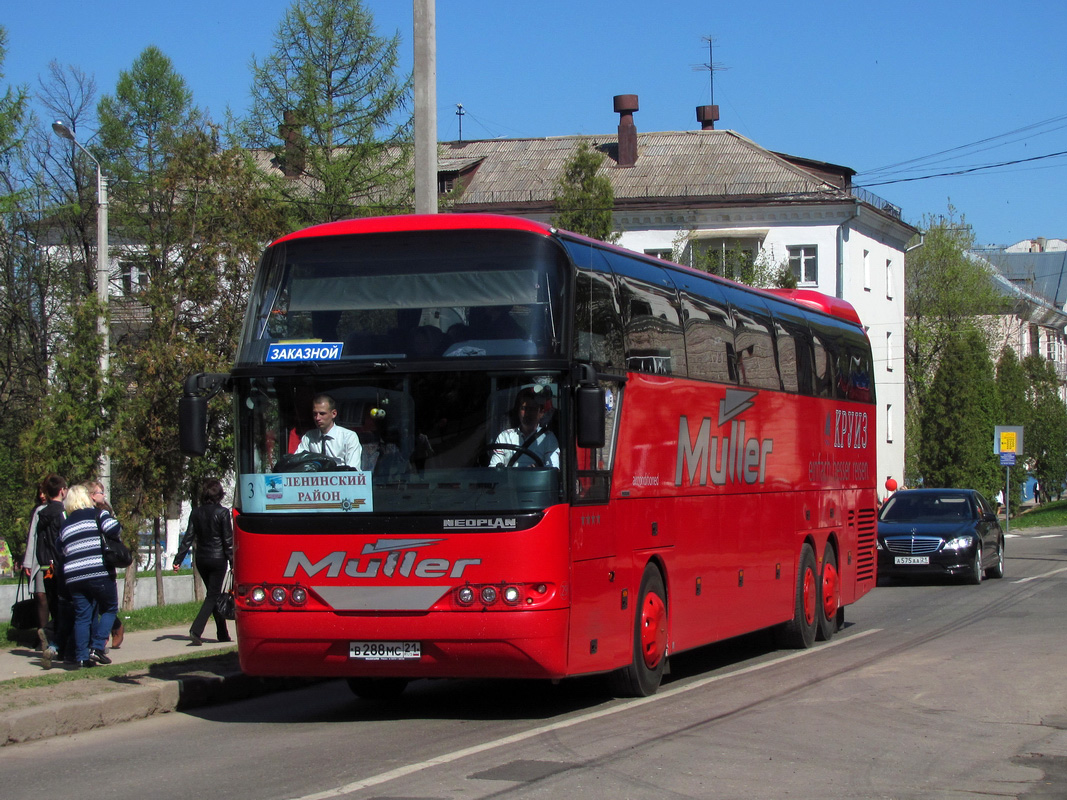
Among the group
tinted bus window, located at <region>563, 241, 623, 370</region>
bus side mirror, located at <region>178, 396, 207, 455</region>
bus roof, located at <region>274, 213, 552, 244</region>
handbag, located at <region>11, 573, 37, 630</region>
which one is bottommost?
handbag, located at <region>11, 573, 37, 630</region>

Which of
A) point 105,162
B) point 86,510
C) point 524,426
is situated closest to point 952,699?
point 524,426

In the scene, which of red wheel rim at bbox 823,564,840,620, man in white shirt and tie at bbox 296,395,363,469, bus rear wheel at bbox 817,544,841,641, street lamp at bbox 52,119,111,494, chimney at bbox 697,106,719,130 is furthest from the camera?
chimney at bbox 697,106,719,130

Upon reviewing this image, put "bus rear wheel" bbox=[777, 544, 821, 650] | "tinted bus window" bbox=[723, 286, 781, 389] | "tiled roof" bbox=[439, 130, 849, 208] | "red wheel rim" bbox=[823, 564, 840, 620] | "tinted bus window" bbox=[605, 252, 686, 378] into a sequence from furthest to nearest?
"tiled roof" bbox=[439, 130, 849, 208], "red wheel rim" bbox=[823, 564, 840, 620], "bus rear wheel" bbox=[777, 544, 821, 650], "tinted bus window" bbox=[723, 286, 781, 389], "tinted bus window" bbox=[605, 252, 686, 378]

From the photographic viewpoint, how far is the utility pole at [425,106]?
50.0ft

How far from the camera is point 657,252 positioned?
56.3m

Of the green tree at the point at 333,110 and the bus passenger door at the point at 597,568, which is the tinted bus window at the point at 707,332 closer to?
the bus passenger door at the point at 597,568

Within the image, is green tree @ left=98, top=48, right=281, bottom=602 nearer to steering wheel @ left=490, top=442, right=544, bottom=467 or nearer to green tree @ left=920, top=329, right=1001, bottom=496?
steering wheel @ left=490, top=442, right=544, bottom=467

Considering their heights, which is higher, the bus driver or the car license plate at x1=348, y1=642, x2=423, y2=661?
the bus driver

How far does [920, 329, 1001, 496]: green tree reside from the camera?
58969 mm

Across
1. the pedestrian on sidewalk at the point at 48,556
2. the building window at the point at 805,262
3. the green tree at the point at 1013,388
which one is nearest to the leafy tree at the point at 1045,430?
the green tree at the point at 1013,388

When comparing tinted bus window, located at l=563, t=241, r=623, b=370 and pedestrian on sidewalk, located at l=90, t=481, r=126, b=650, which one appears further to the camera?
pedestrian on sidewalk, located at l=90, t=481, r=126, b=650

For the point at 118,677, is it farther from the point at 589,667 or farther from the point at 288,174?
the point at 288,174

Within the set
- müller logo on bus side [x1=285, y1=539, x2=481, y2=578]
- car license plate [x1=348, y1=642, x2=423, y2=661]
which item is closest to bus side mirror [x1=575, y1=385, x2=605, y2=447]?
müller logo on bus side [x1=285, y1=539, x2=481, y2=578]

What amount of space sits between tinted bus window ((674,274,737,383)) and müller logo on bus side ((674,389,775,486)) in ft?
0.99
